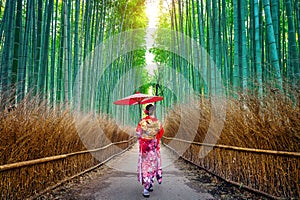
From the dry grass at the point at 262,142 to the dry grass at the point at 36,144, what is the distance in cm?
253

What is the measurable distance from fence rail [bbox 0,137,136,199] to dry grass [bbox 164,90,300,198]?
2.53 metres

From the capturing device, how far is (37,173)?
140 inches

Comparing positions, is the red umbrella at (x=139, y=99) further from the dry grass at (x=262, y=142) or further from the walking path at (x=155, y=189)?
the walking path at (x=155, y=189)

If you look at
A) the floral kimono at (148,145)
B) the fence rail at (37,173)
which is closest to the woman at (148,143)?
the floral kimono at (148,145)

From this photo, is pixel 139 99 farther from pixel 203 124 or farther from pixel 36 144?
pixel 36 144

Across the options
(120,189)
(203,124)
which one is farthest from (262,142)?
(203,124)

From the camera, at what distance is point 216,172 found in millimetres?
5297

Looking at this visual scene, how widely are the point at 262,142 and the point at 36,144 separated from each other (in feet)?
9.05

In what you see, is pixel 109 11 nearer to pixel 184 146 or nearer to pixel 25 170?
pixel 184 146

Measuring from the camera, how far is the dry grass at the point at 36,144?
116 inches

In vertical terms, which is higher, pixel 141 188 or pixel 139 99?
pixel 139 99

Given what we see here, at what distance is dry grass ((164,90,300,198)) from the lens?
3.03 m

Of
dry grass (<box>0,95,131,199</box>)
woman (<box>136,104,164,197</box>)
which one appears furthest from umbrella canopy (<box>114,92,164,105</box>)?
woman (<box>136,104,164,197</box>)

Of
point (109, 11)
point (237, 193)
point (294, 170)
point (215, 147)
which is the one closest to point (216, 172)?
point (215, 147)
